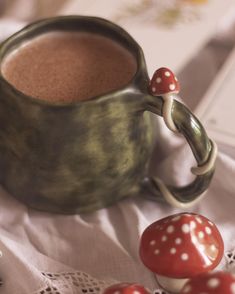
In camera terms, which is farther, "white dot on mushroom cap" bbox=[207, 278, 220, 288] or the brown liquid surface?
the brown liquid surface

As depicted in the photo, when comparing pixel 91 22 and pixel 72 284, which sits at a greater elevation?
pixel 91 22

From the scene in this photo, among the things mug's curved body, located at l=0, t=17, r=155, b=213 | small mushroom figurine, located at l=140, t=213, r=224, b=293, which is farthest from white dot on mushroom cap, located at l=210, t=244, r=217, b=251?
mug's curved body, located at l=0, t=17, r=155, b=213

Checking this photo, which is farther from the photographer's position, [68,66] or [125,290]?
[68,66]

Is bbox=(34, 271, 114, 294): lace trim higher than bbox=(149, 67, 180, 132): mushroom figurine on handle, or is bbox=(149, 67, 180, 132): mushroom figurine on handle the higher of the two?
bbox=(149, 67, 180, 132): mushroom figurine on handle

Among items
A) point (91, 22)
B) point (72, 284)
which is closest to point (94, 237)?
point (72, 284)

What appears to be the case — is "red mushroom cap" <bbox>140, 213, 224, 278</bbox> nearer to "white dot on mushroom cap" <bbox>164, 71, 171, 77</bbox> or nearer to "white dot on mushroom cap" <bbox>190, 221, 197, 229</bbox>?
"white dot on mushroom cap" <bbox>190, 221, 197, 229</bbox>

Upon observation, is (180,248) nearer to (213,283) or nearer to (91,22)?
(213,283)

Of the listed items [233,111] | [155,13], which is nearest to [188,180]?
[233,111]

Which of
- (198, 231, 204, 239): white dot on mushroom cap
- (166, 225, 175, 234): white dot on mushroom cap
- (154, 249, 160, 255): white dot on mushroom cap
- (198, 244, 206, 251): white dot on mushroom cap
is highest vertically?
(166, 225, 175, 234): white dot on mushroom cap
